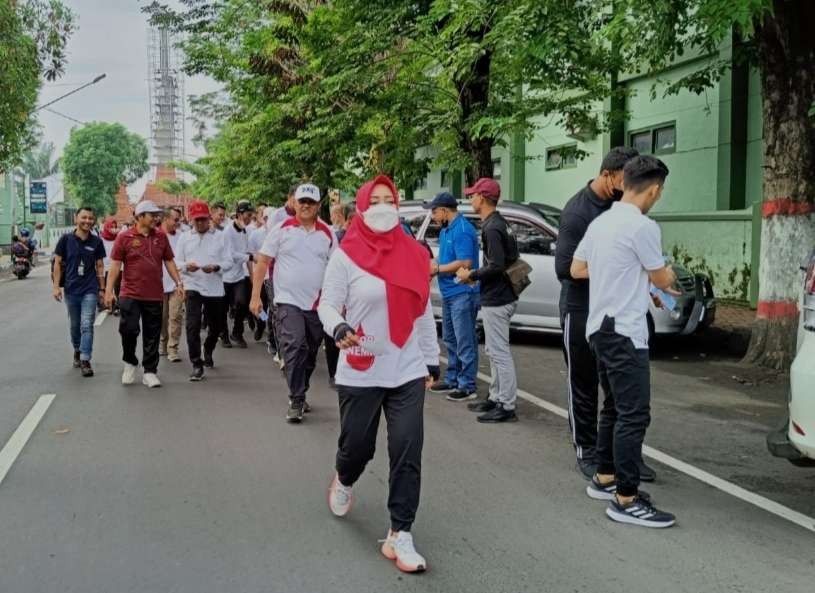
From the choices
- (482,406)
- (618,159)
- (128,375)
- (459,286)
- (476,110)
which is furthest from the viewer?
(476,110)

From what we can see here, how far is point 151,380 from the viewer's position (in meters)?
9.11

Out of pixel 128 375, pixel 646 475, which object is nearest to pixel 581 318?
pixel 646 475

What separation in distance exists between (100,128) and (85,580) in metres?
105

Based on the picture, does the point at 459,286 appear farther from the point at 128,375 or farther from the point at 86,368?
the point at 86,368

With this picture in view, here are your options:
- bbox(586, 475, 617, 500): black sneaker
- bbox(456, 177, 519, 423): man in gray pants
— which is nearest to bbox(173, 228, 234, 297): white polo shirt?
bbox(456, 177, 519, 423): man in gray pants

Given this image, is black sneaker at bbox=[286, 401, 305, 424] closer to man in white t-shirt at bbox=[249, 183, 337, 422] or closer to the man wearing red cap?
man in white t-shirt at bbox=[249, 183, 337, 422]

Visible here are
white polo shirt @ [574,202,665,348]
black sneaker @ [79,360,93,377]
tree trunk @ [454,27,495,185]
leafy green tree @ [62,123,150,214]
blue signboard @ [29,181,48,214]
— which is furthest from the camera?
leafy green tree @ [62,123,150,214]

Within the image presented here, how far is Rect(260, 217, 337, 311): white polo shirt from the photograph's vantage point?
7.47m

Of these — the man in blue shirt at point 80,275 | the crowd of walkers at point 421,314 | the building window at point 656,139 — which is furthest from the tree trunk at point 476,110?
the man in blue shirt at point 80,275

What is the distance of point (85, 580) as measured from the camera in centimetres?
405

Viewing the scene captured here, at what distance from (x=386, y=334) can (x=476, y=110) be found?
11351 mm

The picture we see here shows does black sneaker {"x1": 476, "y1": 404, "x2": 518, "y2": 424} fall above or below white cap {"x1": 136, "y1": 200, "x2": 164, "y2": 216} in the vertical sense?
below

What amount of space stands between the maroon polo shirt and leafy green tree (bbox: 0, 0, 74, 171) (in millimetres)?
17570

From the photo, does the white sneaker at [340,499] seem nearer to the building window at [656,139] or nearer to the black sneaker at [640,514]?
the black sneaker at [640,514]
